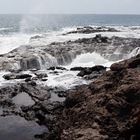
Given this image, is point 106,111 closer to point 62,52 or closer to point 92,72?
point 92,72

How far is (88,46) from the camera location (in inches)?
2253

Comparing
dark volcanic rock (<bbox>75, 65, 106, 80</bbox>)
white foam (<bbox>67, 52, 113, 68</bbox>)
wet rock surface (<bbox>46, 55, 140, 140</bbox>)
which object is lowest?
white foam (<bbox>67, 52, 113, 68</bbox>)

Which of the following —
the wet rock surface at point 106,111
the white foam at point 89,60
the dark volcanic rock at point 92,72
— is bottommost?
the white foam at point 89,60

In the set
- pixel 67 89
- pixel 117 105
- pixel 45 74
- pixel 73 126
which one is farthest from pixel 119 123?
pixel 45 74

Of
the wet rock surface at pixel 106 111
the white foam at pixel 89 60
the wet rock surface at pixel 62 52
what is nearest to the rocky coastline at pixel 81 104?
the wet rock surface at pixel 106 111

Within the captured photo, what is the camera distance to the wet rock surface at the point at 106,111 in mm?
19938

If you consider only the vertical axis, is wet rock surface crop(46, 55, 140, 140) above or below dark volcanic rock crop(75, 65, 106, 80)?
above

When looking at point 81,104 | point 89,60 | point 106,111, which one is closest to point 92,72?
point 89,60

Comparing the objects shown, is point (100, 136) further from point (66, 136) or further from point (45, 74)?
point (45, 74)

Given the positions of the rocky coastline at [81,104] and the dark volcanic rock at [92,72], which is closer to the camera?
the rocky coastline at [81,104]

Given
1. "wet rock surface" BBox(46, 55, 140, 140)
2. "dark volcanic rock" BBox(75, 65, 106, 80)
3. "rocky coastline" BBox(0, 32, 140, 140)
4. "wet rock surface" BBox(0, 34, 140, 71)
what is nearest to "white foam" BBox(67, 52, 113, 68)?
"wet rock surface" BBox(0, 34, 140, 71)

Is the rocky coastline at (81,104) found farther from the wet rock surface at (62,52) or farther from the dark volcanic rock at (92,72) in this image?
the wet rock surface at (62,52)

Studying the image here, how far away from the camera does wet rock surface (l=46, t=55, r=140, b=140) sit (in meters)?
19.9

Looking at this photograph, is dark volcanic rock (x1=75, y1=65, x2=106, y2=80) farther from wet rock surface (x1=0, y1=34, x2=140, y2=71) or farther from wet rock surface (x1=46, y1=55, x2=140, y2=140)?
wet rock surface (x1=46, y1=55, x2=140, y2=140)
